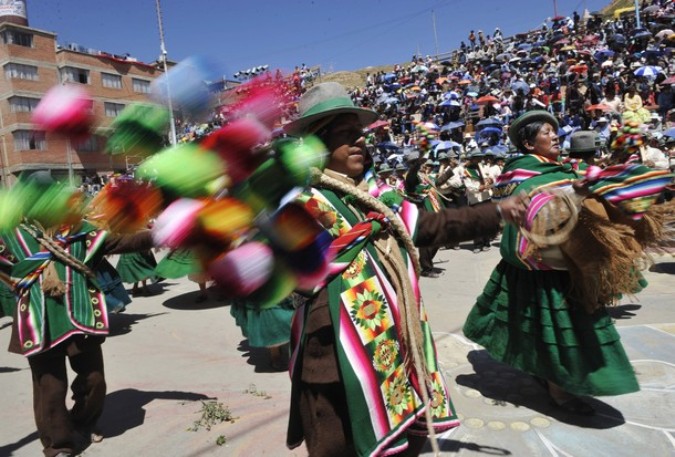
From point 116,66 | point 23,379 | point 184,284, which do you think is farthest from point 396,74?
point 116,66

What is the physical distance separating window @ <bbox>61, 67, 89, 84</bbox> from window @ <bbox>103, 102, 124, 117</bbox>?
0.15 metres

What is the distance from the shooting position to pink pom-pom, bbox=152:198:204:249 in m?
1.35

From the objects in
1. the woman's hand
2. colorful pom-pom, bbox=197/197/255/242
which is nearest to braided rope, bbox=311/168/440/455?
the woman's hand

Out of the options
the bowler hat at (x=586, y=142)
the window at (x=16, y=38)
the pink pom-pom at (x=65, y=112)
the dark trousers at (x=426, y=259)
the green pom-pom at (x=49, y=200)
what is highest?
the window at (x=16, y=38)

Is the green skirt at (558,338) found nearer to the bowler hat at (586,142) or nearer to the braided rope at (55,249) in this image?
the bowler hat at (586,142)

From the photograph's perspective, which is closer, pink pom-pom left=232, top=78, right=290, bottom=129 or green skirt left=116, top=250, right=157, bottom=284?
pink pom-pom left=232, top=78, right=290, bottom=129

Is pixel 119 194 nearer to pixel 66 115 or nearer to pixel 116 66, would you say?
pixel 66 115

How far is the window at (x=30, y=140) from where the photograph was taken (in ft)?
5.36

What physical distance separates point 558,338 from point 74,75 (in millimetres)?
3033

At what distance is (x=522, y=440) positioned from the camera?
3236mm

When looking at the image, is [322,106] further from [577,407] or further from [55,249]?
[577,407]

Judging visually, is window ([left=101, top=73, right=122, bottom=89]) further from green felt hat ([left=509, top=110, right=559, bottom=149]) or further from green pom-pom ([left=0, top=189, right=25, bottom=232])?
green felt hat ([left=509, top=110, right=559, bottom=149])

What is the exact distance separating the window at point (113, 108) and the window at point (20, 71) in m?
0.27

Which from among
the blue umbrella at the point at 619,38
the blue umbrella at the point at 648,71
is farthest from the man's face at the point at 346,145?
the blue umbrella at the point at 619,38
